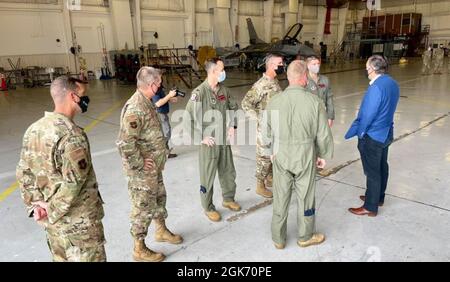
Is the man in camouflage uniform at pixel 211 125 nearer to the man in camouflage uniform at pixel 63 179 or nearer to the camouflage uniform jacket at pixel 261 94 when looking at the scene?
the camouflage uniform jacket at pixel 261 94

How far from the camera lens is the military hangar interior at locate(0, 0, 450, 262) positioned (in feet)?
10.8

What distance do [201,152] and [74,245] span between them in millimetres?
1748

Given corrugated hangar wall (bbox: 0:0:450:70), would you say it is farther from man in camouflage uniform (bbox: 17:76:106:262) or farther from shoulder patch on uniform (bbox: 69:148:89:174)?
shoulder patch on uniform (bbox: 69:148:89:174)

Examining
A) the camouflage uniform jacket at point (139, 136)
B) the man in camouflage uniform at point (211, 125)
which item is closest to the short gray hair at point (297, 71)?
the man in camouflage uniform at point (211, 125)

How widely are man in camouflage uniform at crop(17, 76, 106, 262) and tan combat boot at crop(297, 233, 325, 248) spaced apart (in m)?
1.89

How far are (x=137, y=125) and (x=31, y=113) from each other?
30.3 feet

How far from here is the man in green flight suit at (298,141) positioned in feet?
9.27

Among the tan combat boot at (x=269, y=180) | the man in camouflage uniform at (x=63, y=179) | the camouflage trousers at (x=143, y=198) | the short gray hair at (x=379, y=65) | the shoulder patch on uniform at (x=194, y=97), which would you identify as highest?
the short gray hair at (x=379, y=65)

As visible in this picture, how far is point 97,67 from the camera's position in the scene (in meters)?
21.0

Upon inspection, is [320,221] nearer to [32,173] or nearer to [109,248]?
[109,248]

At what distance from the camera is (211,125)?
12.0 ft

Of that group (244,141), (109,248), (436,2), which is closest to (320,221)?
(109,248)
